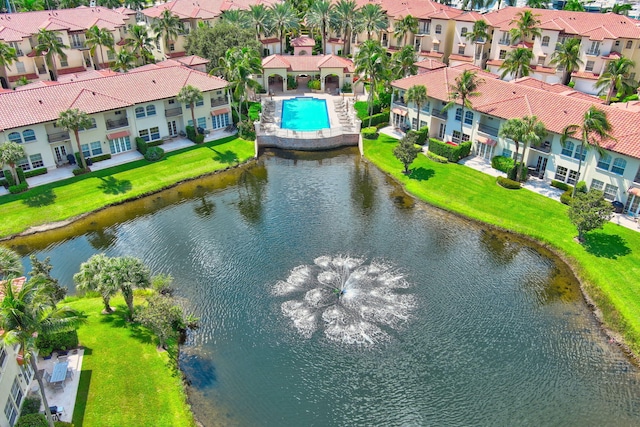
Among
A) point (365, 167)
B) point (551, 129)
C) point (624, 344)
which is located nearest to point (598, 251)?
point (624, 344)

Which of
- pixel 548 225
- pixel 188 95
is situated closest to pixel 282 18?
pixel 188 95

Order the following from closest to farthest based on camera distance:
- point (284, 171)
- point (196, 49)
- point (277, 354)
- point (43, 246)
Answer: point (277, 354) < point (43, 246) < point (284, 171) < point (196, 49)

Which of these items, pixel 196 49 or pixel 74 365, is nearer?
pixel 74 365

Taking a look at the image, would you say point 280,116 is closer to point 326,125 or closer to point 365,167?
point 326,125

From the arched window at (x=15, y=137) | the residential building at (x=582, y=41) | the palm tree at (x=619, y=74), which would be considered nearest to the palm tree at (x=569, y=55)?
the residential building at (x=582, y=41)

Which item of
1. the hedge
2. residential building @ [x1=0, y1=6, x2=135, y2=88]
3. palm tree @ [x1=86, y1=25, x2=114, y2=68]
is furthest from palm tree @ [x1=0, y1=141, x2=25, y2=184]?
the hedge

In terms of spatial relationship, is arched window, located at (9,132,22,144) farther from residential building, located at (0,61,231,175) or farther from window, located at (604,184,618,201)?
window, located at (604,184,618,201)

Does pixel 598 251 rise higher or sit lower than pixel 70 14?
lower
